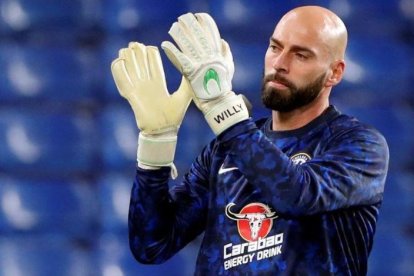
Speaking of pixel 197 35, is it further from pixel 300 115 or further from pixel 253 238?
pixel 253 238

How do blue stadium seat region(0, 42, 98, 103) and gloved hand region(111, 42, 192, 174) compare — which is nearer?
gloved hand region(111, 42, 192, 174)

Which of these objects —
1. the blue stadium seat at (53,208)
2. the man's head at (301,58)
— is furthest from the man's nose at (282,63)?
the blue stadium seat at (53,208)

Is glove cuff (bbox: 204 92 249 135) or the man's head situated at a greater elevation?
the man's head

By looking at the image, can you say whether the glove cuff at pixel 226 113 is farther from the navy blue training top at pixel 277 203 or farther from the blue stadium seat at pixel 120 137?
the blue stadium seat at pixel 120 137

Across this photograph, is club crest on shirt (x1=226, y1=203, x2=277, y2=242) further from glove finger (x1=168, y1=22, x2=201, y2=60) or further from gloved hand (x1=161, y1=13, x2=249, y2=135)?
glove finger (x1=168, y1=22, x2=201, y2=60)

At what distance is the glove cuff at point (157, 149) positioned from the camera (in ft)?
8.59

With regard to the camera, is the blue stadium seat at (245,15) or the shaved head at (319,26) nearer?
the shaved head at (319,26)

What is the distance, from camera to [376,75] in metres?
3.89

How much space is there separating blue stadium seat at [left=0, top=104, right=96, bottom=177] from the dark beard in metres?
1.49

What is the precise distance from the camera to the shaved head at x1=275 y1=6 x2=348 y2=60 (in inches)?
103

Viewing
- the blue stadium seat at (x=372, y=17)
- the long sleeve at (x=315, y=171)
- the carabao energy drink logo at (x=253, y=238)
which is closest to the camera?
the long sleeve at (x=315, y=171)

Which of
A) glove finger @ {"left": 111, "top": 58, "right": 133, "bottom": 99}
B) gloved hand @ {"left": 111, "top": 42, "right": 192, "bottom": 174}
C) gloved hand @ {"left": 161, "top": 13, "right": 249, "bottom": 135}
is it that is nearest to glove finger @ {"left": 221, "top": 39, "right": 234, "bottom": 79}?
gloved hand @ {"left": 161, "top": 13, "right": 249, "bottom": 135}

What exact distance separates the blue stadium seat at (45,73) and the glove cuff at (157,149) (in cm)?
137

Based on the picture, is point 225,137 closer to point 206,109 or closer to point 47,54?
point 206,109
